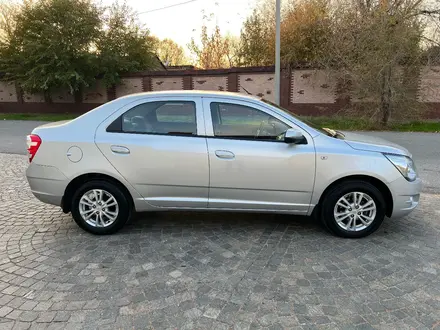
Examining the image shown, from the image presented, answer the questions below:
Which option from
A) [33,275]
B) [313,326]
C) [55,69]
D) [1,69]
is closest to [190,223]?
[33,275]

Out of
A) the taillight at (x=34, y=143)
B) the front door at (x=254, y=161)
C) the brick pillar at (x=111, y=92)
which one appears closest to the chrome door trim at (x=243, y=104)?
the front door at (x=254, y=161)

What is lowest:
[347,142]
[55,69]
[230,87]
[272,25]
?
[347,142]

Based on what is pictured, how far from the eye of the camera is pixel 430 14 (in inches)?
510

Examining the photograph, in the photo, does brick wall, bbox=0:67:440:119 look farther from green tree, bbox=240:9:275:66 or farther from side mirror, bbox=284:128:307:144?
side mirror, bbox=284:128:307:144

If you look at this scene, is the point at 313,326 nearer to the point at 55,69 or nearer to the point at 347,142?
the point at 347,142

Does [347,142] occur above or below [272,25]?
below

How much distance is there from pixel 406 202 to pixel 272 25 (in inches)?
706

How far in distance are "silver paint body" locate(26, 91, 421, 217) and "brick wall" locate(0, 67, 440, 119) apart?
10.8 metres

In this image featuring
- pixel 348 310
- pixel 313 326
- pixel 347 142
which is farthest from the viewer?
pixel 347 142

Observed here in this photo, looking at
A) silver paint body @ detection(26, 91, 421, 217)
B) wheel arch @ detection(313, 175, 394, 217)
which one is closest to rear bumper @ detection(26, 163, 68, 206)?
silver paint body @ detection(26, 91, 421, 217)

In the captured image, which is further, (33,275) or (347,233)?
(347,233)

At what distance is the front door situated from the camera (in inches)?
140

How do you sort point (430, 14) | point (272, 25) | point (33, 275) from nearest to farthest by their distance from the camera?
point (33, 275) → point (430, 14) → point (272, 25)

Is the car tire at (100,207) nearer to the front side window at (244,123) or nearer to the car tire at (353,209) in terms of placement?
the front side window at (244,123)
